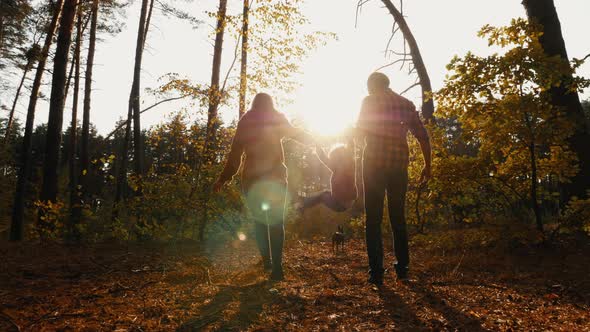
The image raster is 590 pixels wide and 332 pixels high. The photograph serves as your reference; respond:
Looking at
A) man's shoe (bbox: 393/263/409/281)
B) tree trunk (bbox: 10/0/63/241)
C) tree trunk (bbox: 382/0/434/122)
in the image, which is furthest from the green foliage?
tree trunk (bbox: 10/0/63/241)

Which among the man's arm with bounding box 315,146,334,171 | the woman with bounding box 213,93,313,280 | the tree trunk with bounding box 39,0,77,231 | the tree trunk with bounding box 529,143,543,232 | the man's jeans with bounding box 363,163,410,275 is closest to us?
the man's jeans with bounding box 363,163,410,275

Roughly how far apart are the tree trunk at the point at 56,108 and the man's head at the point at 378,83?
7.01 meters

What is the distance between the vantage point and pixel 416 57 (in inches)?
355

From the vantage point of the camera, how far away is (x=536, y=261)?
4.19 meters

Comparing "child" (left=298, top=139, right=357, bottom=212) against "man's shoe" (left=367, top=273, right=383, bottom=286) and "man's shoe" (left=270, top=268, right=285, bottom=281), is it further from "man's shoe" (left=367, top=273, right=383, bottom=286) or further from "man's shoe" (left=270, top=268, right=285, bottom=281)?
"man's shoe" (left=270, top=268, right=285, bottom=281)

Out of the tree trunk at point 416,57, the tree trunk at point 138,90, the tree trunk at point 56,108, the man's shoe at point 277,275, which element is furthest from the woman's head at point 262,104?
the tree trunk at point 138,90

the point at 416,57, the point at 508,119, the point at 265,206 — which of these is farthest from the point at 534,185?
the point at 416,57

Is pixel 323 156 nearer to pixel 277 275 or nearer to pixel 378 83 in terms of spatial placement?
pixel 378 83

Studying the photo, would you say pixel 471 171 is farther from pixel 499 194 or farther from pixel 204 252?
pixel 204 252

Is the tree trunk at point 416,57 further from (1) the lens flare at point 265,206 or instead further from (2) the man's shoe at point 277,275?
(2) the man's shoe at point 277,275

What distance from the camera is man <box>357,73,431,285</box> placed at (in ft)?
12.3

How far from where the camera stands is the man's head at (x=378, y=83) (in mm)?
3938

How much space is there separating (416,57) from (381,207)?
6.47 m

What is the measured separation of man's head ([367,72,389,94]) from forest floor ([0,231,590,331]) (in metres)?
2.07
